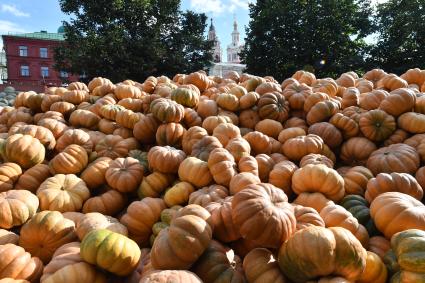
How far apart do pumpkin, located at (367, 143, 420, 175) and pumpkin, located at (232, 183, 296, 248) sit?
1869 mm

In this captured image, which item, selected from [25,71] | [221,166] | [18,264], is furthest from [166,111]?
[25,71]

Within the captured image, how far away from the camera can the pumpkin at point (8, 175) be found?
157 inches

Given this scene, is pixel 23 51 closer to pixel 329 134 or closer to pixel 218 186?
pixel 329 134

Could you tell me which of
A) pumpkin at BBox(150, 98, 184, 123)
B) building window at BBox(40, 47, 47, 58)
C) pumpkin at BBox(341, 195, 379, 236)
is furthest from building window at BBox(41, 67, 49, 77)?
pumpkin at BBox(341, 195, 379, 236)

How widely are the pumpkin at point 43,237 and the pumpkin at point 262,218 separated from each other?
63.9 inches

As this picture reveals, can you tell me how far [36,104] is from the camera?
21.2 feet

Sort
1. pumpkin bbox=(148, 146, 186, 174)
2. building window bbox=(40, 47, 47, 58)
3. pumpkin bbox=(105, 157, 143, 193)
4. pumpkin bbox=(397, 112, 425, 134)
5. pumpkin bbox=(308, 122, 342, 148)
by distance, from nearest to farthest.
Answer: pumpkin bbox=(105, 157, 143, 193) → pumpkin bbox=(148, 146, 186, 174) → pumpkin bbox=(397, 112, 425, 134) → pumpkin bbox=(308, 122, 342, 148) → building window bbox=(40, 47, 47, 58)

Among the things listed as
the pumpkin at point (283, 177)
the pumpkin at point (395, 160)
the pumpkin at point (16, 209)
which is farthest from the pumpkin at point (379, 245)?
the pumpkin at point (16, 209)

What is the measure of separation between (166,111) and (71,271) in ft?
9.39

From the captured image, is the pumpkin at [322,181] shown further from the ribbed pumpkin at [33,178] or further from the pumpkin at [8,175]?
the pumpkin at [8,175]

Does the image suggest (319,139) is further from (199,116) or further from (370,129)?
(199,116)

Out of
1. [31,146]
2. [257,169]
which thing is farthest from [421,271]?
[31,146]

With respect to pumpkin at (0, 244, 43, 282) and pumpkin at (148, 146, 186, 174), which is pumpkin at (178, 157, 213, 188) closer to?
pumpkin at (148, 146, 186, 174)

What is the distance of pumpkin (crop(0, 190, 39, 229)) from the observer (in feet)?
10.6
